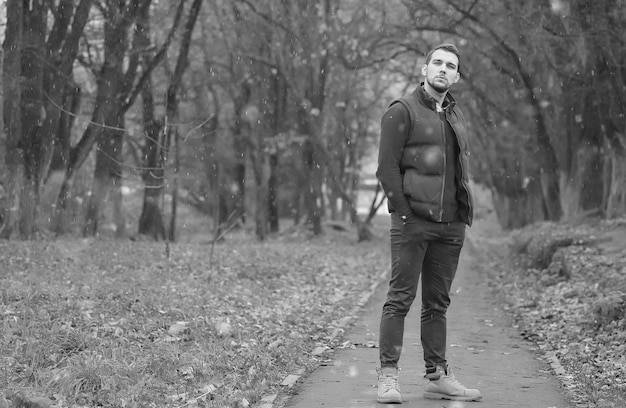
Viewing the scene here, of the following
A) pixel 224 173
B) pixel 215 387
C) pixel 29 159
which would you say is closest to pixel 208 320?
pixel 215 387

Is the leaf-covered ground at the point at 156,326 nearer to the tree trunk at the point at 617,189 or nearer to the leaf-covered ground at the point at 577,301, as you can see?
the leaf-covered ground at the point at 577,301

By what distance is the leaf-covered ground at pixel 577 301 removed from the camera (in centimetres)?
776

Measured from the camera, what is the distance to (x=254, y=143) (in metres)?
38.2

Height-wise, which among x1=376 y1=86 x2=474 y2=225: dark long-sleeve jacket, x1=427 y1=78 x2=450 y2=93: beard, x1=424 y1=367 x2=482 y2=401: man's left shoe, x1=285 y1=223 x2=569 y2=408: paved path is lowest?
x1=285 y1=223 x2=569 y2=408: paved path

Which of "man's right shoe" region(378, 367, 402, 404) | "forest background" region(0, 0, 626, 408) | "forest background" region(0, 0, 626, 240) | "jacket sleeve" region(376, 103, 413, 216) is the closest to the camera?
"jacket sleeve" region(376, 103, 413, 216)

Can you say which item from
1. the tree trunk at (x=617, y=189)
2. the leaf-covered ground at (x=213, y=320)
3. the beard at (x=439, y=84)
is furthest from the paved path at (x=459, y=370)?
the tree trunk at (x=617, y=189)

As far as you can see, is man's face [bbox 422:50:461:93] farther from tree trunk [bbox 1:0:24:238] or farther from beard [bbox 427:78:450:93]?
tree trunk [bbox 1:0:24:238]

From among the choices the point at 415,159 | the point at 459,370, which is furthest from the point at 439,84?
the point at 459,370

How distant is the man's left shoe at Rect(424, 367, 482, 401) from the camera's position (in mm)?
6797

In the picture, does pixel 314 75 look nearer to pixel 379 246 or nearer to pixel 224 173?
pixel 379 246

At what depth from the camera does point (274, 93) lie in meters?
37.3

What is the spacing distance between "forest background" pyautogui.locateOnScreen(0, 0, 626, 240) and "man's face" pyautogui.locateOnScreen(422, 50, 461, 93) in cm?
1010

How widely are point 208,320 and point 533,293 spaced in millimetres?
6704

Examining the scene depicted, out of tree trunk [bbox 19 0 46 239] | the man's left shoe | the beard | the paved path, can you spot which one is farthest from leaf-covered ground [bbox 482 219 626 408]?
tree trunk [bbox 19 0 46 239]
